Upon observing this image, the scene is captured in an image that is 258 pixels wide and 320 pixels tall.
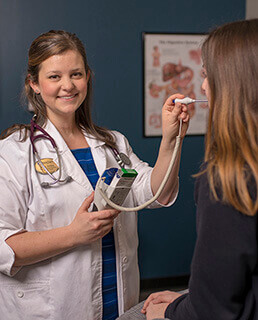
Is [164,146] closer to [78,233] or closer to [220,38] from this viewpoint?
[78,233]

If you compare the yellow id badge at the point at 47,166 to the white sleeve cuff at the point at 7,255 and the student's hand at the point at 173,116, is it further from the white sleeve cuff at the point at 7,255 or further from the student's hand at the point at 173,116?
the student's hand at the point at 173,116

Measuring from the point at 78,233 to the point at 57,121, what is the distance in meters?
0.47

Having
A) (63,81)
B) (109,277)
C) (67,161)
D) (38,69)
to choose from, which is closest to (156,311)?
(109,277)

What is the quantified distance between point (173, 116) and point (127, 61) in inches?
76.5

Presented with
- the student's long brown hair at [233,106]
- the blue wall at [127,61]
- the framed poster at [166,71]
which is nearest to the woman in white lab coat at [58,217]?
the student's long brown hair at [233,106]

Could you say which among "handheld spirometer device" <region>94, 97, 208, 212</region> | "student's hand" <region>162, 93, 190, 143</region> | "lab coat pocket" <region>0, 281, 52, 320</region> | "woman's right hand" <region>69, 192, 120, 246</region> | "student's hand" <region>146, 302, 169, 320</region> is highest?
"student's hand" <region>162, 93, 190, 143</region>

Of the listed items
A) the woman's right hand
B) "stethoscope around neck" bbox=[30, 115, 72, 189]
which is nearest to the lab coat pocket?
the woman's right hand

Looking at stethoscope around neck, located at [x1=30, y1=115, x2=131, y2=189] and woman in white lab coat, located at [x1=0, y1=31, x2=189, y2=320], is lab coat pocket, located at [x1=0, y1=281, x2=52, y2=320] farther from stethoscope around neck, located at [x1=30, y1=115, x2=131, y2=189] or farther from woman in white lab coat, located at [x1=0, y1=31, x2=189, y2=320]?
stethoscope around neck, located at [x1=30, y1=115, x2=131, y2=189]

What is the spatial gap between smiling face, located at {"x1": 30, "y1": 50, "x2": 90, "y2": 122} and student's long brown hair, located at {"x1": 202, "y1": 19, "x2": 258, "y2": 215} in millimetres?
718

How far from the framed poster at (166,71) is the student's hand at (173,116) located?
1.88m

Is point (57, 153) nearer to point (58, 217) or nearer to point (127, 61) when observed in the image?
point (58, 217)

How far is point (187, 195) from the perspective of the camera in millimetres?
3465

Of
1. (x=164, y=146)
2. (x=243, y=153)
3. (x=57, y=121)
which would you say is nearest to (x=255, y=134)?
(x=243, y=153)

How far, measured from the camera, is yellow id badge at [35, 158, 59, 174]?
1.46m
